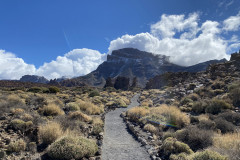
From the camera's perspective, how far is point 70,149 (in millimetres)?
5652

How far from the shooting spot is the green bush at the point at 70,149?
554 cm

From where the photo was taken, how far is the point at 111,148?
24.8ft

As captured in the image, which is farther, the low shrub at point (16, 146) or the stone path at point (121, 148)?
the stone path at point (121, 148)

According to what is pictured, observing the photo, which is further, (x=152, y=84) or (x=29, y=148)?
(x=152, y=84)

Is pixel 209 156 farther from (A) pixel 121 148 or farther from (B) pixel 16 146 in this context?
(B) pixel 16 146

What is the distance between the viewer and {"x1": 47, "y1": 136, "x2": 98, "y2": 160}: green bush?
5539 millimetres

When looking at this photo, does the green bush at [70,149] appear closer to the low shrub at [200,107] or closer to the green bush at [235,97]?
the low shrub at [200,107]

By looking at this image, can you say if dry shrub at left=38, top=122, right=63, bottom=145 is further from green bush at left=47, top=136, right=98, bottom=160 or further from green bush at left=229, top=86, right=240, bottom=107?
green bush at left=229, top=86, right=240, bottom=107

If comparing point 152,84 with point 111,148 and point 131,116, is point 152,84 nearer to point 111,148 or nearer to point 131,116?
point 131,116

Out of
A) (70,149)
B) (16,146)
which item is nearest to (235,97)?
(70,149)

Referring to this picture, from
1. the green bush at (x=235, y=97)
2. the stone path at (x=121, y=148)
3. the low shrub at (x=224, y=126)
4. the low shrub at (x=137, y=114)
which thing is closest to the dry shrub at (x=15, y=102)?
the stone path at (x=121, y=148)

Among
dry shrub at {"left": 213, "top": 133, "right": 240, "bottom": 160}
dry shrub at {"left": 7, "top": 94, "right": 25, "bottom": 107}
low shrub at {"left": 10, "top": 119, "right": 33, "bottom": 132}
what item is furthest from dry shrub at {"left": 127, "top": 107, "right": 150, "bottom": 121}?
dry shrub at {"left": 7, "top": 94, "right": 25, "bottom": 107}

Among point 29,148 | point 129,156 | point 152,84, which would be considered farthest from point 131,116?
point 152,84

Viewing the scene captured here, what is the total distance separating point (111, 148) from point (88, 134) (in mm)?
2068
